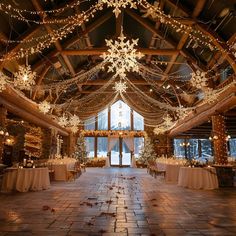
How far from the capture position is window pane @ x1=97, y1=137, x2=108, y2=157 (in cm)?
1891

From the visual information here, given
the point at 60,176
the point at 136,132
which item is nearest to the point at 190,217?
the point at 60,176

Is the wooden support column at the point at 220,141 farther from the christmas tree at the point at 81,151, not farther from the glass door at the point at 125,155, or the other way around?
the glass door at the point at 125,155

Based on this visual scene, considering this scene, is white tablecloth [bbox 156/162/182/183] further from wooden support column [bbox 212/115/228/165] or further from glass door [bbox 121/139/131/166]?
glass door [bbox 121/139/131/166]

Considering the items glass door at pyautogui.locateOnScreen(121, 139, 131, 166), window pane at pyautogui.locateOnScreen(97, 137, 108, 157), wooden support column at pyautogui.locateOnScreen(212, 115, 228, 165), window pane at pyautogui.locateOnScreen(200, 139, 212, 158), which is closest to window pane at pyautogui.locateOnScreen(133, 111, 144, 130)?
glass door at pyautogui.locateOnScreen(121, 139, 131, 166)

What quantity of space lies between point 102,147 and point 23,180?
12.5m

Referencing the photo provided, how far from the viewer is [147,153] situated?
17.1m

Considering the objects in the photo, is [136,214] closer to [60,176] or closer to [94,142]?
[60,176]

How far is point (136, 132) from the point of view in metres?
18.8

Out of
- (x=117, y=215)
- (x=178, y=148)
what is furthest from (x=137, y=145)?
(x=117, y=215)

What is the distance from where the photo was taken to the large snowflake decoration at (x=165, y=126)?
15711 millimetres

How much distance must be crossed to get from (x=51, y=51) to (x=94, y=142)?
33.5ft

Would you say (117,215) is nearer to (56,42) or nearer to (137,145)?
(56,42)

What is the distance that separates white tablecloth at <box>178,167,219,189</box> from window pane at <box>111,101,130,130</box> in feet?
39.1

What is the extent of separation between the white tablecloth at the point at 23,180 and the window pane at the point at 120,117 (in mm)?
12585
